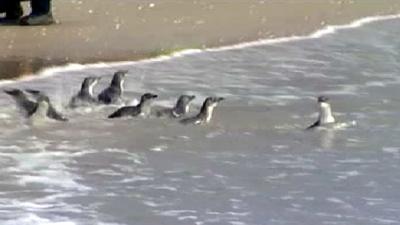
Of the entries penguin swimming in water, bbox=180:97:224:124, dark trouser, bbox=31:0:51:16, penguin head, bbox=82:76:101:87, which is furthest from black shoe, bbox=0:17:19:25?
penguin swimming in water, bbox=180:97:224:124

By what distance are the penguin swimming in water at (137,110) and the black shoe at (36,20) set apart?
16.2 feet

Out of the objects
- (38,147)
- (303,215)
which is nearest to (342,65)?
(38,147)

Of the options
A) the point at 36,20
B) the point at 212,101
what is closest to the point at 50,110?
the point at 212,101

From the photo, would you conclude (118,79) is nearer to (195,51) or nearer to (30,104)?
(30,104)

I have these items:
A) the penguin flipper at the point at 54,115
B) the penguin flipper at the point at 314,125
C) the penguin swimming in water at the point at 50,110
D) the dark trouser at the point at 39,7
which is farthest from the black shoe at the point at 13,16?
the penguin flipper at the point at 314,125

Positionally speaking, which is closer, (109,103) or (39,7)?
(109,103)

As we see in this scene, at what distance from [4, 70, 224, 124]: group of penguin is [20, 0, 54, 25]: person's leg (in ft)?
14.0

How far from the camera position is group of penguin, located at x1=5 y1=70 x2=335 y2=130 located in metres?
8.34

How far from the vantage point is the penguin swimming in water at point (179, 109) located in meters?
8.52

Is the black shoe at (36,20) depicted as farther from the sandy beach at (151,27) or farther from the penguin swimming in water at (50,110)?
the penguin swimming in water at (50,110)

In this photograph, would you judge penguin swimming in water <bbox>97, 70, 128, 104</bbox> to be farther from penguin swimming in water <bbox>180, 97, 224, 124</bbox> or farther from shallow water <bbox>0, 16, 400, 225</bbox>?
penguin swimming in water <bbox>180, 97, 224, 124</bbox>

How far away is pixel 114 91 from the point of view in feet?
30.0

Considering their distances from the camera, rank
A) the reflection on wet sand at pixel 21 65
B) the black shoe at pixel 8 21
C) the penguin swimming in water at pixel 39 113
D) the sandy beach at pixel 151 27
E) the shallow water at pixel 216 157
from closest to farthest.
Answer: the shallow water at pixel 216 157
the penguin swimming in water at pixel 39 113
the reflection on wet sand at pixel 21 65
the sandy beach at pixel 151 27
the black shoe at pixel 8 21

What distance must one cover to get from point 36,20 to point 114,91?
440 centimetres
